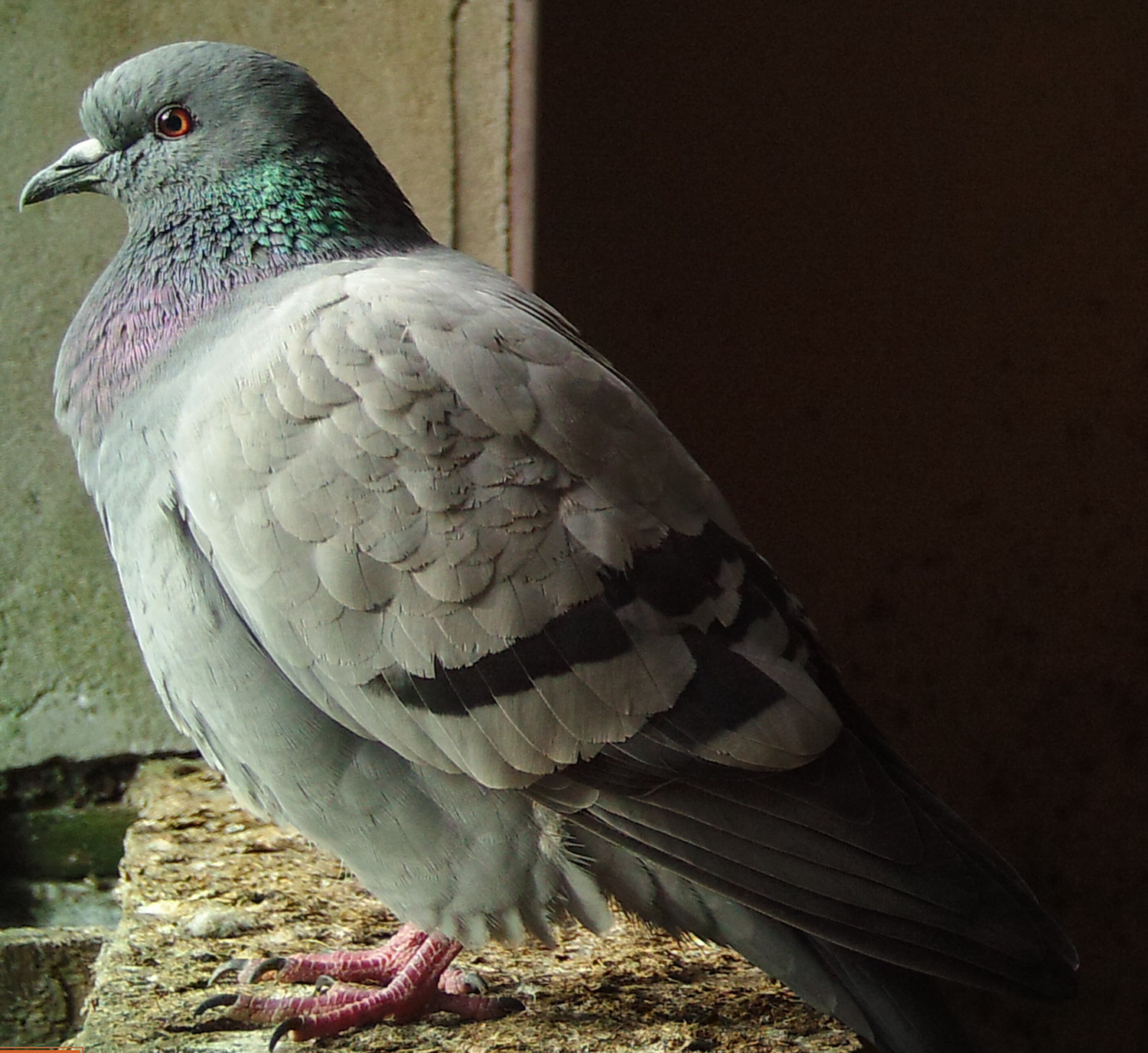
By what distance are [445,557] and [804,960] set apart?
0.90 m

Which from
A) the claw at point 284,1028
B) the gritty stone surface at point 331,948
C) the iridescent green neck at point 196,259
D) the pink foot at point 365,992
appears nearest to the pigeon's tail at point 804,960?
the gritty stone surface at point 331,948

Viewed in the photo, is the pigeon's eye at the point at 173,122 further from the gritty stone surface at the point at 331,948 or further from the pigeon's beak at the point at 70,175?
the gritty stone surface at the point at 331,948

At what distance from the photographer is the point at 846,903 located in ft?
6.27

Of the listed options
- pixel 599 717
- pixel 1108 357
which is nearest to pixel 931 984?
pixel 599 717

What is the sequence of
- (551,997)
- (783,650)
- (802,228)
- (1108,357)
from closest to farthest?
1. (783,650)
2. (551,997)
3. (802,228)
4. (1108,357)

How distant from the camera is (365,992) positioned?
2.30 metres

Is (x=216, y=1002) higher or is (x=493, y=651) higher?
(x=493, y=651)

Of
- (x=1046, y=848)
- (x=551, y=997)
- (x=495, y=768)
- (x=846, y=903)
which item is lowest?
(x=1046, y=848)

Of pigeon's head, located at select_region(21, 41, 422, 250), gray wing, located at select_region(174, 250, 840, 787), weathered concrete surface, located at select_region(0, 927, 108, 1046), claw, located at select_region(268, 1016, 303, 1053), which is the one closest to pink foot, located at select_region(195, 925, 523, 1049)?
claw, located at select_region(268, 1016, 303, 1053)

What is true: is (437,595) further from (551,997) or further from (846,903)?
(551,997)

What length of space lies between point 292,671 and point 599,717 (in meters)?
0.50

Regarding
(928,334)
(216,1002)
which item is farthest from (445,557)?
(928,334)

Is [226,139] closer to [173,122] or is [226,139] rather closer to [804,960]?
[173,122]

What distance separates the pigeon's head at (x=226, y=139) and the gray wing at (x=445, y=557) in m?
0.36
